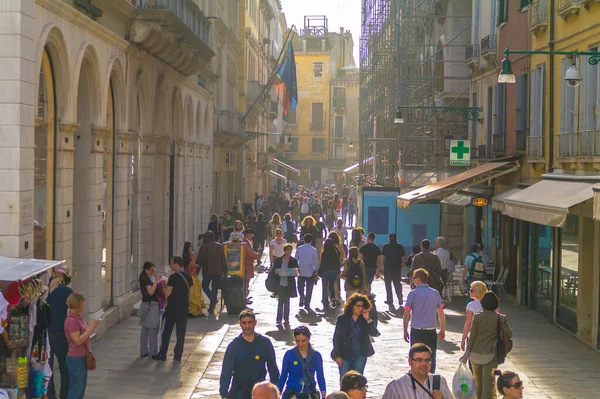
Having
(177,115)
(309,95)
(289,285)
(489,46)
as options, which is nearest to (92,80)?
(289,285)

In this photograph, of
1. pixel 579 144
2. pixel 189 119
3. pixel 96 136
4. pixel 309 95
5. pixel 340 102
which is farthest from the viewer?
pixel 309 95

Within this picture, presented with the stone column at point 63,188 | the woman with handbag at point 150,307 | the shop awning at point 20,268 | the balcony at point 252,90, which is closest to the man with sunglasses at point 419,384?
the shop awning at point 20,268

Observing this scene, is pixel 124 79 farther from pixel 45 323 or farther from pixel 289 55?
pixel 289 55

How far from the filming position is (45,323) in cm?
1112

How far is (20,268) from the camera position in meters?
10.5

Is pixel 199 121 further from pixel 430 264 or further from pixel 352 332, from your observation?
pixel 352 332

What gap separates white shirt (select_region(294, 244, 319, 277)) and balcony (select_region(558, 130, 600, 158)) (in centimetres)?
514

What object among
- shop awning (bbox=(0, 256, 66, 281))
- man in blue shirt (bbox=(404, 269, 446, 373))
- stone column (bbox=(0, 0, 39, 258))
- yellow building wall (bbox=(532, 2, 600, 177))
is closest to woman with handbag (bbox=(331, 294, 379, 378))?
man in blue shirt (bbox=(404, 269, 446, 373))

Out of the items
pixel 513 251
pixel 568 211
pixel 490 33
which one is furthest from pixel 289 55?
pixel 568 211

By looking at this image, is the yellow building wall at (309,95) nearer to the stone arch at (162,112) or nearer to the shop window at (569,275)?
the stone arch at (162,112)

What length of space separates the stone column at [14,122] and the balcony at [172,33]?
22.5ft

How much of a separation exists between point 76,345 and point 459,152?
56.6 ft

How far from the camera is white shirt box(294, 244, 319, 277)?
20.3m

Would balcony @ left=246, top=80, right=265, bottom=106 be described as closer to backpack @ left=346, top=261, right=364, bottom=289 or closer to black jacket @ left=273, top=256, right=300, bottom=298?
black jacket @ left=273, top=256, right=300, bottom=298
